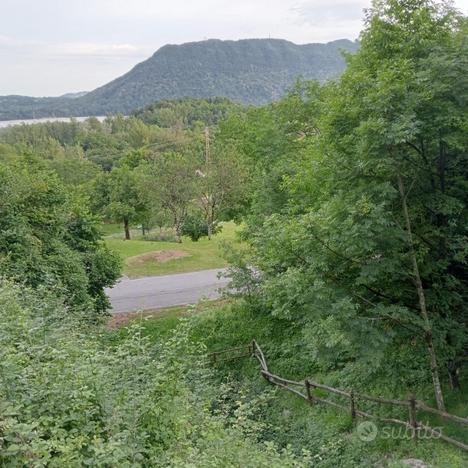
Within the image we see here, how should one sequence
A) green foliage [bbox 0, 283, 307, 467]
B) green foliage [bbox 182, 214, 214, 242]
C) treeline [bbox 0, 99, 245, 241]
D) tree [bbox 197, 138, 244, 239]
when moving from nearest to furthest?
1. green foliage [bbox 0, 283, 307, 467]
2. tree [bbox 197, 138, 244, 239]
3. treeline [bbox 0, 99, 245, 241]
4. green foliage [bbox 182, 214, 214, 242]

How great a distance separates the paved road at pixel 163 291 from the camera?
58.2ft

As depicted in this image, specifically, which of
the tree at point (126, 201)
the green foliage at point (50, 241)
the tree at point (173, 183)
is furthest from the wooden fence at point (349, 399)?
the tree at point (126, 201)

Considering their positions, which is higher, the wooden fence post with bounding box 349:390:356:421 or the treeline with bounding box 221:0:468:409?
the treeline with bounding box 221:0:468:409

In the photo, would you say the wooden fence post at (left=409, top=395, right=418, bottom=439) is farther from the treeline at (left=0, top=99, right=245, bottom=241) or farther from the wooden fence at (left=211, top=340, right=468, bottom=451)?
the treeline at (left=0, top=99, right=245, bottom=241)

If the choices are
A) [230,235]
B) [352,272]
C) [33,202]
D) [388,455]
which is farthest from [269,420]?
[230,235]

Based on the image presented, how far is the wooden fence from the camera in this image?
8.31 metres

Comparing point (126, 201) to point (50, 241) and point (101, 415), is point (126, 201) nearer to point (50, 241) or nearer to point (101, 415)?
point (50, 241)

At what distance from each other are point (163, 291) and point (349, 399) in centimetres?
1051

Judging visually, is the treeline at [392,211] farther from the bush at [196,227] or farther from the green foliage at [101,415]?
the bush at [196,227]

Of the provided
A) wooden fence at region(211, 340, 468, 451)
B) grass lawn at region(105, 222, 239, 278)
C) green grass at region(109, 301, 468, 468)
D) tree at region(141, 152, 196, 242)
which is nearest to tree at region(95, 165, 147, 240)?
tree at region(141, 152, 196, 242)

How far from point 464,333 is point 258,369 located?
6.37m

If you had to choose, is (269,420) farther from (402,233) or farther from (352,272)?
(402,233)

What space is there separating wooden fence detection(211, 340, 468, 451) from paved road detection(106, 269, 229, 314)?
3133 mm

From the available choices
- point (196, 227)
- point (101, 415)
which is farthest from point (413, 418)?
point (196, 227)
